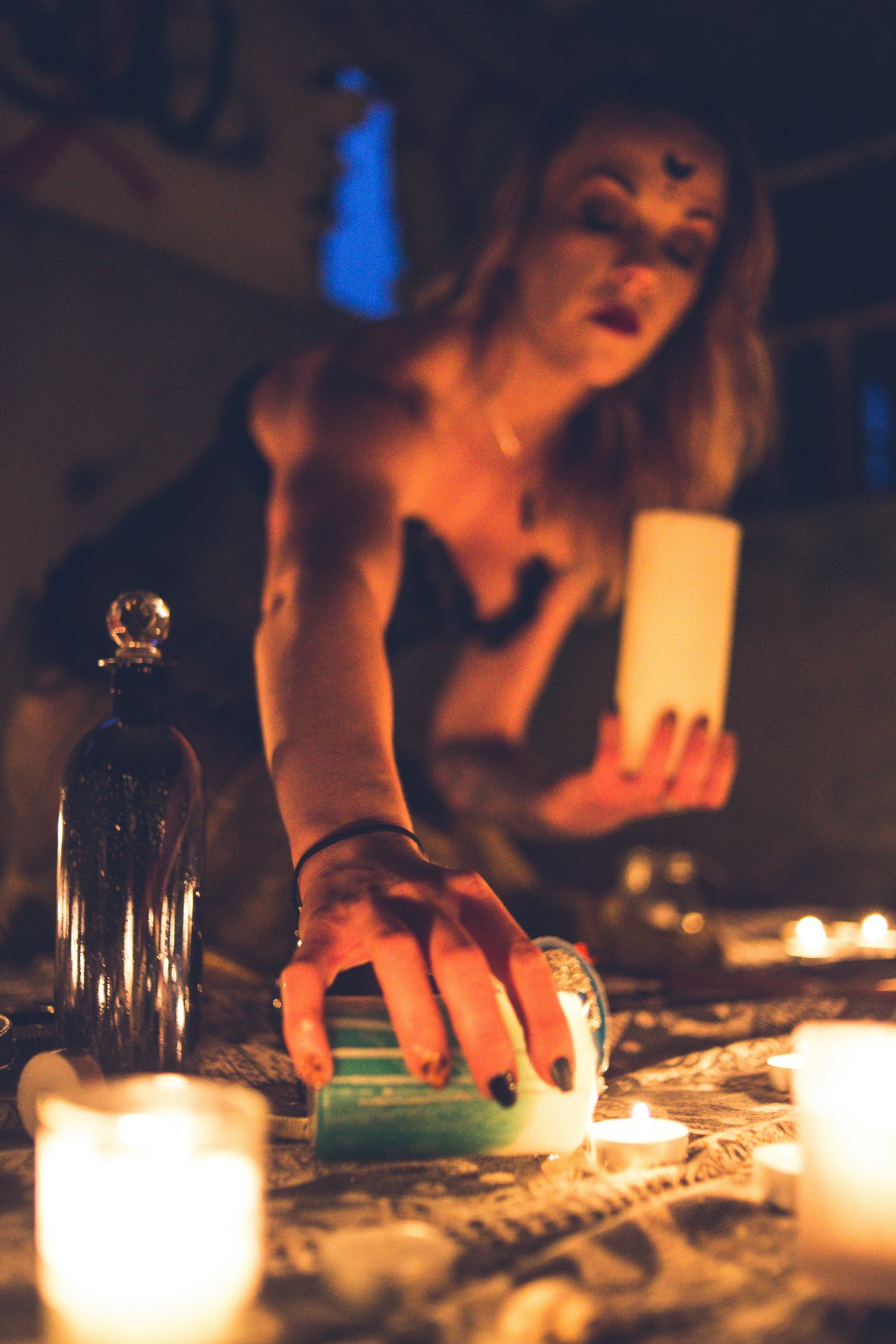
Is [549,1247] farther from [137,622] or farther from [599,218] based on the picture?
[599,218]

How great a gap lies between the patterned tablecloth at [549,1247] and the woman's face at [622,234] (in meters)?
0.91

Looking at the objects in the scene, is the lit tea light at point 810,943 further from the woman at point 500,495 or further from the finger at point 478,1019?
the finger at point 478,1019

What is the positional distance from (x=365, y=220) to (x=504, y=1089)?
306 centimetres

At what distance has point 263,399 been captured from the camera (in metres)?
1.35

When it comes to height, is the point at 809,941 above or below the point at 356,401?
below

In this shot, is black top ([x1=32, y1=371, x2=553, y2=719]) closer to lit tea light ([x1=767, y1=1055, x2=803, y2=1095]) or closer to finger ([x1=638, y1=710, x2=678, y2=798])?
finger ([x1=638, y1=710, x2=678, y2=798])

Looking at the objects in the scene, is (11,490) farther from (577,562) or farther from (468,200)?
(468,200)

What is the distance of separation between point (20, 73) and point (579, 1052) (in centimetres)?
231

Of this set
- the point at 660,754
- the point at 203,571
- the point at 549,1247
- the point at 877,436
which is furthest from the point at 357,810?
the point at 877,436

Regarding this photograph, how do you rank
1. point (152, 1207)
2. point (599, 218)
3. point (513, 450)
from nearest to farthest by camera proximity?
point (152, 1207)
point (599, 218)
point (513, 450)

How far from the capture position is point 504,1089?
0.51m

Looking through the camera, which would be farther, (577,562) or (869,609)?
(869,609)

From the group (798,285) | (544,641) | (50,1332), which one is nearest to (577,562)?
(544,641)

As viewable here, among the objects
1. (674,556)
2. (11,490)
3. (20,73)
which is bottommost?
(674,556)
